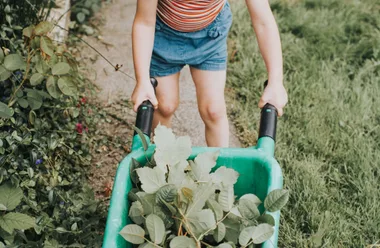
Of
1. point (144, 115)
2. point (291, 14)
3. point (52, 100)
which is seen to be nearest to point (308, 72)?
point (291, 14)

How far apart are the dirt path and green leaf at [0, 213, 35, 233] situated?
796mm

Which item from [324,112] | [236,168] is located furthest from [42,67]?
[324,112]

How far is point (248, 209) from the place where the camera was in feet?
4.55

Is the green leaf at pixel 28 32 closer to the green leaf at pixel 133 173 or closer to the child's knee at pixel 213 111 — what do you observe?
the child's knee at pixel 213 111

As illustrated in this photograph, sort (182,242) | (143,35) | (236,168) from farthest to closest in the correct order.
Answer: (143,35) → (236,168) → (182,242)

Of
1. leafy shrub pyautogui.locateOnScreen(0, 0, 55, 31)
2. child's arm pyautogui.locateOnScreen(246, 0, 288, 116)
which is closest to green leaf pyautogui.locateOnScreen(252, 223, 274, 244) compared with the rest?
child's arm pyautogui.locateOnScreen(246, 0, 288, 116)

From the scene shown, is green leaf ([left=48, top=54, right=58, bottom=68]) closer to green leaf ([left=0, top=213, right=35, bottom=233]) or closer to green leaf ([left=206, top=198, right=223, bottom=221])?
green leaf ([left=0, top=213, right=35, bottom=233])

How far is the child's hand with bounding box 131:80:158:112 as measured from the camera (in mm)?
1759

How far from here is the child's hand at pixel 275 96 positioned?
179 centimetres

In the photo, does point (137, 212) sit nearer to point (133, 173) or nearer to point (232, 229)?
point (133, 173)

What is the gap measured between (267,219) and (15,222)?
80 cm

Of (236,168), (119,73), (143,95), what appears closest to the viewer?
(236,168)

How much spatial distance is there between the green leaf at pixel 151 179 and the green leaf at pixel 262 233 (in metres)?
0.25

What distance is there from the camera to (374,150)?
2.63 meters
